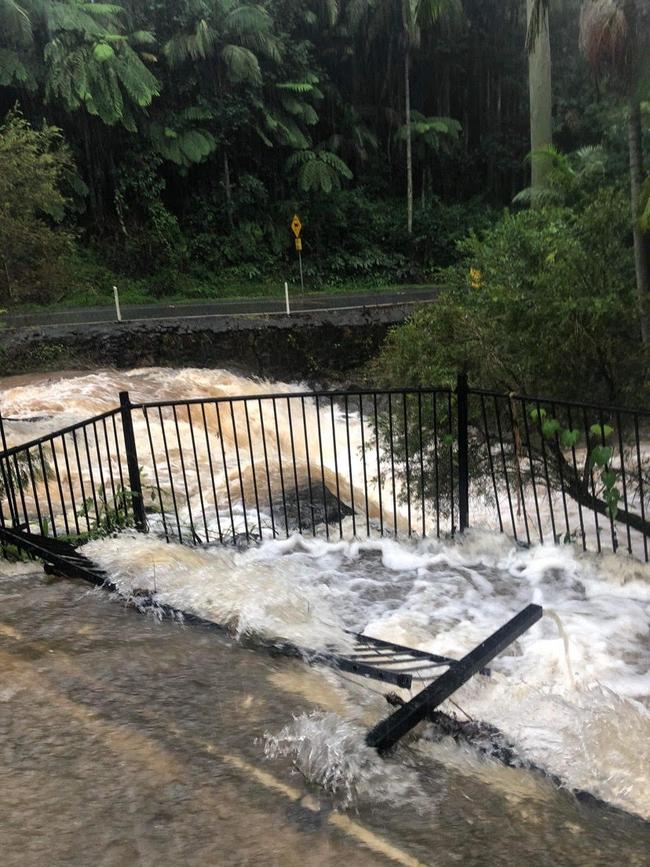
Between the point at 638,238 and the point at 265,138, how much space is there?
24028mm

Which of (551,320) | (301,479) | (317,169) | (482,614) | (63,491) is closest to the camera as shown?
(482,614)

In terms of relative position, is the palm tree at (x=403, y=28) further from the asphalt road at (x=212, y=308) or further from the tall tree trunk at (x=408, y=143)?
the asphalt road at (x=212, y=308)

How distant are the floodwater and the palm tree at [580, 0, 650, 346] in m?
4.02

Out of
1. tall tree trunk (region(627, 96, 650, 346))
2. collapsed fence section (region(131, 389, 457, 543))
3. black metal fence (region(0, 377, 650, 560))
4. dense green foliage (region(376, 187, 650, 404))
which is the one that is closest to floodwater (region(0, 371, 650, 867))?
black metal fence (region(0, 377, 650, 560))

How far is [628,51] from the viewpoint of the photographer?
7.83 metres

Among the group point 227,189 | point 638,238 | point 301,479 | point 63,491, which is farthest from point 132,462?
point 227,189

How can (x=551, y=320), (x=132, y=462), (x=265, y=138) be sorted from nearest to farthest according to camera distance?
(x=132, y=462) < (x=551, y=320) < (x=265, y=138)

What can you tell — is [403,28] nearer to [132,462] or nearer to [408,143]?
[408,143]

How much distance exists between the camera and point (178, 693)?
11.4 ft

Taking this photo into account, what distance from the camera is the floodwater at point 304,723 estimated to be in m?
2.50

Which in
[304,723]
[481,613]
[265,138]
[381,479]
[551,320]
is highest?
[265,138]

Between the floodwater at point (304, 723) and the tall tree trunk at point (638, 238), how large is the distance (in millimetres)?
3296

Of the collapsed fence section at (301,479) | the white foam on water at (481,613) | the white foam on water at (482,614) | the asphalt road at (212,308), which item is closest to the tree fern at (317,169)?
the asphalt road at (212,308)

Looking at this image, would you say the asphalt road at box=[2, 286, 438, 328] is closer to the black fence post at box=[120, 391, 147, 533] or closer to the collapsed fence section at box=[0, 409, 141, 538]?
the collapsed fence section at box=[0, 409, 141, 538]
